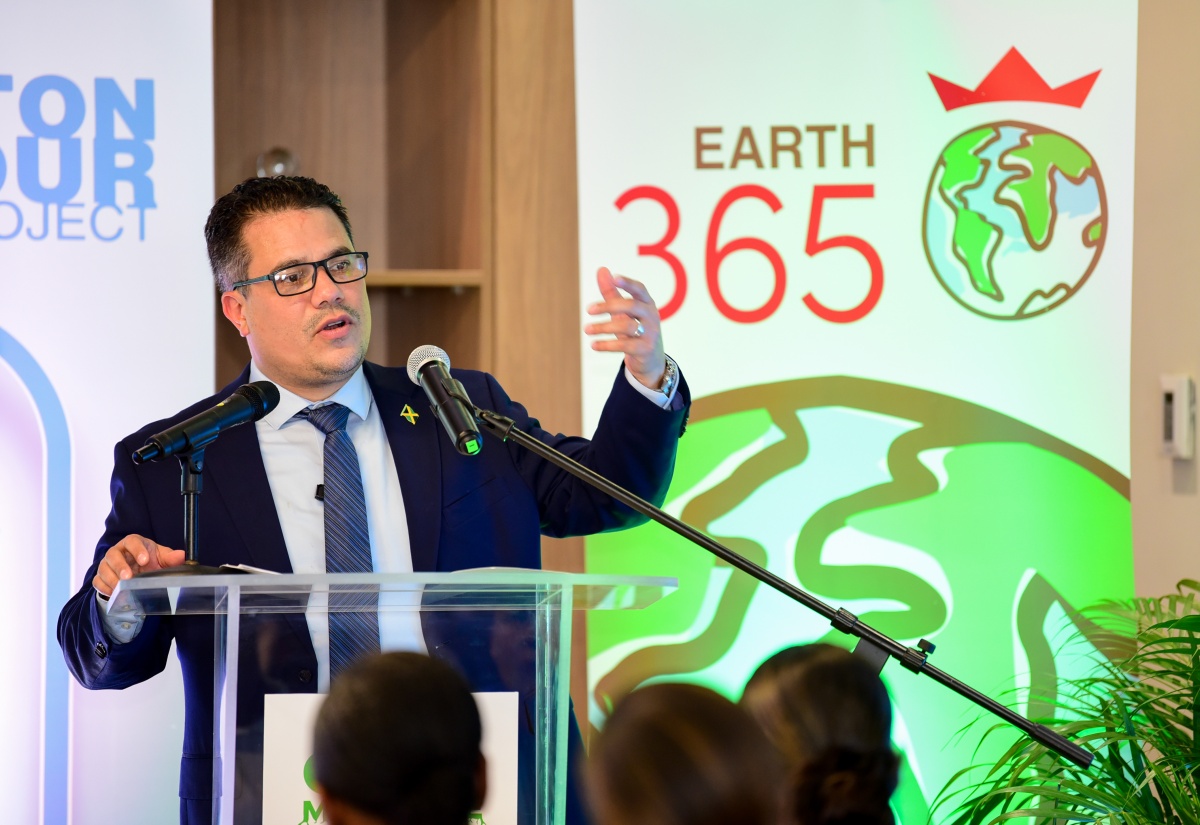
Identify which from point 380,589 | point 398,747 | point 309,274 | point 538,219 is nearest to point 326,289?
point 309,274

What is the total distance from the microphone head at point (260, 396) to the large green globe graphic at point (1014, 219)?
6.54 ft

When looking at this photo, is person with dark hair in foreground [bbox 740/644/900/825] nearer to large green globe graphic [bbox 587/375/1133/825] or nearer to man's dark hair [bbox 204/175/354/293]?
man's dark hair [bbox 204/175/354/293]

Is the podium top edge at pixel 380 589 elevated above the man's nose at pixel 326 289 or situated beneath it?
situated beneath

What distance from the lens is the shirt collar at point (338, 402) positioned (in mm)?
2486

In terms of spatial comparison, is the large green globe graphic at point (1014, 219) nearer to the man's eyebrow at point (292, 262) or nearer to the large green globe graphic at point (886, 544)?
the large green globe graphic at point (886, 544)

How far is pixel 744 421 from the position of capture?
3.46m

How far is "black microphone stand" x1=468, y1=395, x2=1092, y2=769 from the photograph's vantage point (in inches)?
69.6

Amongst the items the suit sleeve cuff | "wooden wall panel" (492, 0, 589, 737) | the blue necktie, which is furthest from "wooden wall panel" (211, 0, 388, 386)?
the suit sleeve cuff

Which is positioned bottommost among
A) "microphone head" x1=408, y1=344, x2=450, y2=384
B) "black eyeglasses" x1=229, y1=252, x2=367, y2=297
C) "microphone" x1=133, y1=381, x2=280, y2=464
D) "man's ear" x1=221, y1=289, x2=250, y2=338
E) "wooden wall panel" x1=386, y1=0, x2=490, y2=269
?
"microphone" x1=133, y1=381, x2=280, y2=464

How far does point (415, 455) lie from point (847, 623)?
95 cm

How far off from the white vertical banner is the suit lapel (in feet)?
2.65

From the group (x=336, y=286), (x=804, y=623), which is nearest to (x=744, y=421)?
(x=804, y=623)

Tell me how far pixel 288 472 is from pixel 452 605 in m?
0.75

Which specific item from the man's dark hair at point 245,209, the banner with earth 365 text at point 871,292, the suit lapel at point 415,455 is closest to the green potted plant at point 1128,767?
the banner with earth 365 text at point 871,292
